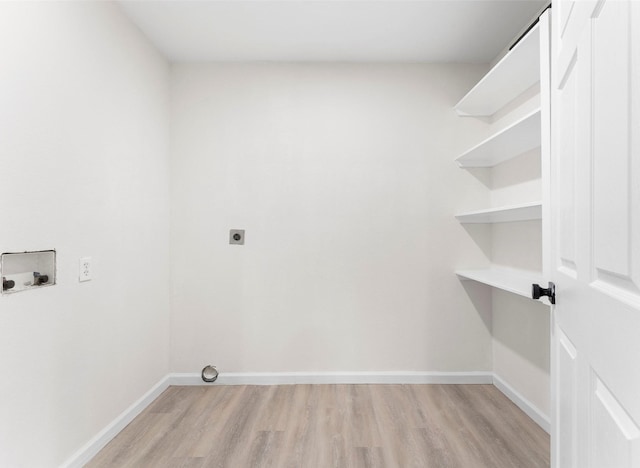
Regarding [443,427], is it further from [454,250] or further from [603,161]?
[603,161]

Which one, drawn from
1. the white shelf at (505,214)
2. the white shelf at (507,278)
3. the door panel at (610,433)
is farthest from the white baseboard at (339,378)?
the door panel at (610,433)

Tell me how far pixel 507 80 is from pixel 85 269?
257 centimetres

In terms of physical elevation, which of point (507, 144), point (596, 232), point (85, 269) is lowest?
point (85, 269)

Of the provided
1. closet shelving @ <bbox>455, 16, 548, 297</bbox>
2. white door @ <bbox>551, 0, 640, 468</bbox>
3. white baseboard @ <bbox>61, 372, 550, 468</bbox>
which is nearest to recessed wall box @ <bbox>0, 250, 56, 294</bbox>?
white baseboard @ <bbox>61, 372, 550, 468</bbox>

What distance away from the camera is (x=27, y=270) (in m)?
1.61

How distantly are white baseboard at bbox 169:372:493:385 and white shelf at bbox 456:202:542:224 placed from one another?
1.18 metres

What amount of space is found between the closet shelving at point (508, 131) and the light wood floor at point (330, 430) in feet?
2.75

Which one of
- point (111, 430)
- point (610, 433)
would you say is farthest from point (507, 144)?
point (111, 430)

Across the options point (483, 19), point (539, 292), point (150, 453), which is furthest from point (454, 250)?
point (150, 453)

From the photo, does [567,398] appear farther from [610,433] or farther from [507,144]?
[507,144]

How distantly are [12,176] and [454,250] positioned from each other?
267cm

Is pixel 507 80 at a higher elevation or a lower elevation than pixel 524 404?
higher

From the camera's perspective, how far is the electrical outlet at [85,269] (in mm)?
1916

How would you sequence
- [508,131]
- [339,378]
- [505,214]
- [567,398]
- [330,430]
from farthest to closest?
1. [339,378]
2. [505,214]
3. [330,430]
4. [508,131]
5. [567,398]
